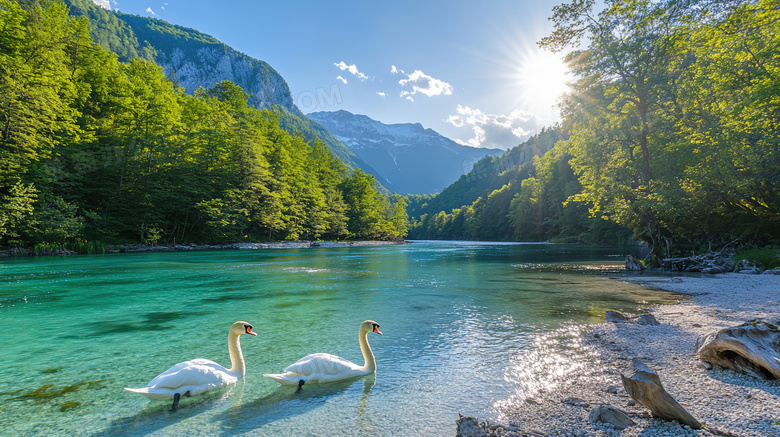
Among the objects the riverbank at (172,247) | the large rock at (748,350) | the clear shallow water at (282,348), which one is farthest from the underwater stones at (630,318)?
the riverbank at (172,247)

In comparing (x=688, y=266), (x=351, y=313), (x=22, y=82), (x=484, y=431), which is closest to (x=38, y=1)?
(x=22, y=82)

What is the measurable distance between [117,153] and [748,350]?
4762 centimetres

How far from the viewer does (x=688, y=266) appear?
853 inches

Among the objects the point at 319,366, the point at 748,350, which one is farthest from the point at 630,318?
the point at 319,366

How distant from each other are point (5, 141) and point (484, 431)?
3915 cm

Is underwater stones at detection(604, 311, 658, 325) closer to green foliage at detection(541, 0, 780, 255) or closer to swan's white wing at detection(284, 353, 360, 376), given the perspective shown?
swan's white wing at detection(284, 353, 360, 376)

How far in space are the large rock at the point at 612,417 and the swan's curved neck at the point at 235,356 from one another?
496 cm

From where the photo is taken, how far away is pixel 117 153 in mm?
36938

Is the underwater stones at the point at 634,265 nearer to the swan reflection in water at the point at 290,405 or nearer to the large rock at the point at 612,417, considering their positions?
the large rock at the point at 612,417

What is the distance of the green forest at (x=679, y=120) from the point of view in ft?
52.6

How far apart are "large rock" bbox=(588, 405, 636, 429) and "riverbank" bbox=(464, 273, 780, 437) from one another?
72 mm

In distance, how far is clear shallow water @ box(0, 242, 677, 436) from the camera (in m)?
4.50

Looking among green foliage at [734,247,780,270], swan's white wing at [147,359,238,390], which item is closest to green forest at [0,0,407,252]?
swan's white wing at [147,359,238,390]

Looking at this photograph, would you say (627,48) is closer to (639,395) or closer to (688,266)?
(688,266)
